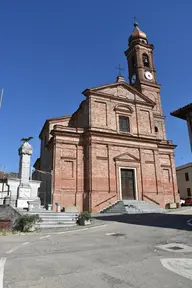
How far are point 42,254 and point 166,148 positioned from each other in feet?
75.9

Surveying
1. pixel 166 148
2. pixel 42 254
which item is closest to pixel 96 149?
pixel 166 148

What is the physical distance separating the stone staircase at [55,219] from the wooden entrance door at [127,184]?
902 centimetres

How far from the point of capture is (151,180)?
923 inches

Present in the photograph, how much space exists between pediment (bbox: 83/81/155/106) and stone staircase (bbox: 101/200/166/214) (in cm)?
1210

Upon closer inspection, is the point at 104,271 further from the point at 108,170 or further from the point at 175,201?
the point at 175,201

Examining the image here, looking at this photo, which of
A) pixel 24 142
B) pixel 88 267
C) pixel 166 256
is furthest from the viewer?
pixel 24 142

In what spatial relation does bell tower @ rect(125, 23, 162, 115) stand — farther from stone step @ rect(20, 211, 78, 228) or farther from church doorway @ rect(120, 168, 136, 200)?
stone step @ rect(20, 211, 78, 228)

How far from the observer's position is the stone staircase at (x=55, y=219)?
12516 mm

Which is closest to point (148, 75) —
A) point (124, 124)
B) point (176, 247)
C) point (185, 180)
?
point (124, 124)

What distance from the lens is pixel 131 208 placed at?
1942 cm

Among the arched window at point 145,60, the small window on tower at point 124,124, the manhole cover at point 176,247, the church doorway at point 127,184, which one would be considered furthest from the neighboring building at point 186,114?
the arched window at point 145,60

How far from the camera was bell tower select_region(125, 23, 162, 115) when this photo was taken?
3044cm

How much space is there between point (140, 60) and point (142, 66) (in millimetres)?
1122

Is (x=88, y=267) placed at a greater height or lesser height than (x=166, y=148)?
lesser
